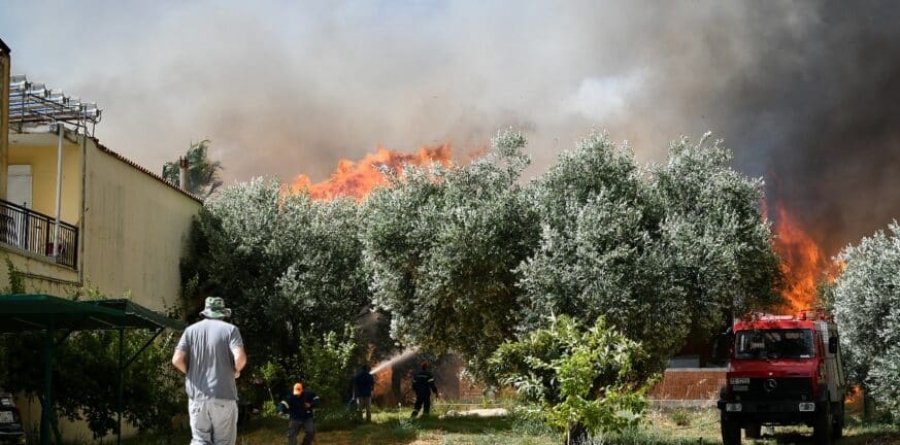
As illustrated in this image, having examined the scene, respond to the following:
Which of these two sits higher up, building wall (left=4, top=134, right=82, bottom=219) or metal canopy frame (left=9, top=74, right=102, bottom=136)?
metal canopy frame (left=9, top=74, right=102, bottom=136)

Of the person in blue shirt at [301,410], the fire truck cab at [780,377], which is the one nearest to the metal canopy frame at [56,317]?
the person in blue shirt at [301,410]

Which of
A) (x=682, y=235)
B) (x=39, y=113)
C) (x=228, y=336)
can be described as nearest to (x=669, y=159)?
(x=682, y=235)

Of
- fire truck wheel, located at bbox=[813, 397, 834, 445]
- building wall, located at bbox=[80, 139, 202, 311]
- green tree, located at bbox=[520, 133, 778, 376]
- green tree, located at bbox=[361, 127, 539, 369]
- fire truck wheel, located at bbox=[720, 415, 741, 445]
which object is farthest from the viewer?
building wall, located at bbox=[80, 139, 202, 311]

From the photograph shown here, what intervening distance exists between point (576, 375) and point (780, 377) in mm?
5739

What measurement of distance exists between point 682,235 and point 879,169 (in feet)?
134

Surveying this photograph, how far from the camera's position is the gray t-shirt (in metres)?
9.88

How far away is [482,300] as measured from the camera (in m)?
27.8

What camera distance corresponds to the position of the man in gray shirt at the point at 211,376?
987cm

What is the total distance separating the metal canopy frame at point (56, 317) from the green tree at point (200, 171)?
3621 centimetres

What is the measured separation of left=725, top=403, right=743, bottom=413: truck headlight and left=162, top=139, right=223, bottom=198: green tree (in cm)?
3873

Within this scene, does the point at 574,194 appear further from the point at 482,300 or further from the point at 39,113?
the point at 39,113

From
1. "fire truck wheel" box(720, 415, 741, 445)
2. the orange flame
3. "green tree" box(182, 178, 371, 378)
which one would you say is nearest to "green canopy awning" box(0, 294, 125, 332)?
"fire truck wheel" box(720, 415, 741, 445)

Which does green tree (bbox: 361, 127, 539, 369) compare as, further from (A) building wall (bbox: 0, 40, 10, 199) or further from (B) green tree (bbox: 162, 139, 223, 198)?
(B) green tree (bbox: 162, 139, 223, 198)

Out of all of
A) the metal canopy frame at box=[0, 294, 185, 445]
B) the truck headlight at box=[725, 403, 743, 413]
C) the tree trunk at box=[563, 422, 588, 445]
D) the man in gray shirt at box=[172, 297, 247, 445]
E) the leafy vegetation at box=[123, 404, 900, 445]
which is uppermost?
the metal canopy frame at box=[0, 294, 185, 445]
